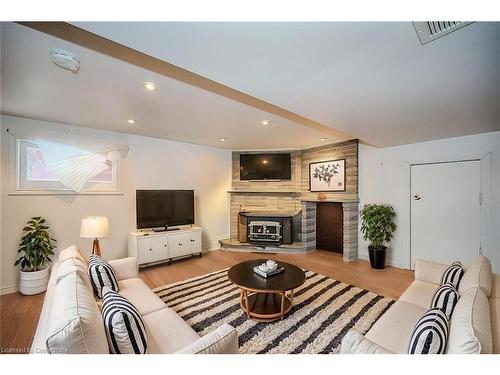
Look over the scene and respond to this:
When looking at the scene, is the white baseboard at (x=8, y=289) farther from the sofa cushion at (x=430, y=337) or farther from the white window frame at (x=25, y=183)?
the sofa cushion at (x=430, y=337)

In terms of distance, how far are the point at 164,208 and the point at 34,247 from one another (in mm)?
1734

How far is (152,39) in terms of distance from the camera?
3.75 feet

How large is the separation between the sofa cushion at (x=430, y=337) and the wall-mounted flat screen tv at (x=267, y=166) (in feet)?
13.0

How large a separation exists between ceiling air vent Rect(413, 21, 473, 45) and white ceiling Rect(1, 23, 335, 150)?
165cm

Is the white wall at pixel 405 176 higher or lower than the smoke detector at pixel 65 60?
lower

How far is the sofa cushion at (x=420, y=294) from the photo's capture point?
1.77 meters

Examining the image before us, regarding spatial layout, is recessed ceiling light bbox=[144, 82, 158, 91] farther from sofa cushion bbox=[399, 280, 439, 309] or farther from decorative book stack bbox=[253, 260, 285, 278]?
sofa cushion bbox=[399, 280, 439, 309]

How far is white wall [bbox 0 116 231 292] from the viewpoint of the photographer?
2781 mm

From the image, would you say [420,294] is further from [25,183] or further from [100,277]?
[25,183]

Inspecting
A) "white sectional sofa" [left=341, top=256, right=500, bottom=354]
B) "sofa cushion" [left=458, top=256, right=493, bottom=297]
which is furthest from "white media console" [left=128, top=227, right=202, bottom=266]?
"sofa cushion" [left=458, top=256, right=493, bottom=297]

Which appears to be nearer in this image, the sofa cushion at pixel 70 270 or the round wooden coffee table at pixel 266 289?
the sofa cushion at pixel 70 270

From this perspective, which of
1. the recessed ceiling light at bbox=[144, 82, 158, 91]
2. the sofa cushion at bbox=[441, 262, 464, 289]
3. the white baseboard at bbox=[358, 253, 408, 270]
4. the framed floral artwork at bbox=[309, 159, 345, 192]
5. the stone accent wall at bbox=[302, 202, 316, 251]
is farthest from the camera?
the stone accent wall at bbox=[302, 202, 316, 251]

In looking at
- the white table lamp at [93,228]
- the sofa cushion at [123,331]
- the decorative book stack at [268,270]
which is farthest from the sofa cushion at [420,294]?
the white table lamp at [93,228]
